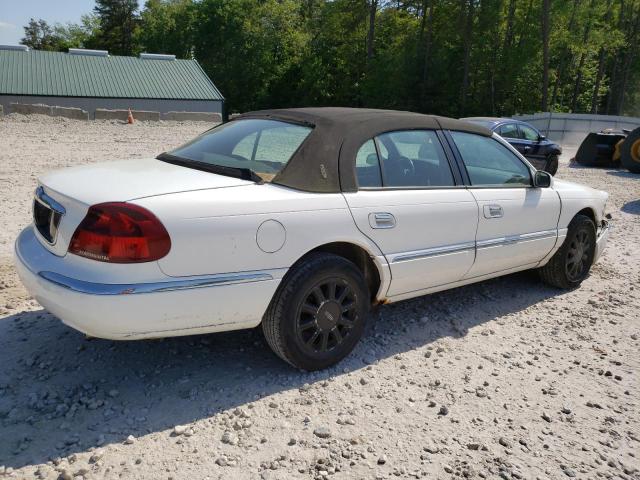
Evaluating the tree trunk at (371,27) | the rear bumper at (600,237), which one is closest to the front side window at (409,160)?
the rear bumper at (600,237)

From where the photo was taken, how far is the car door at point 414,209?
362 centimetres

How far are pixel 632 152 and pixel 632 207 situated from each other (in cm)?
617

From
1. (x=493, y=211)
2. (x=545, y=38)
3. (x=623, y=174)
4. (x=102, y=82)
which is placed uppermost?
(x=545, y=38)

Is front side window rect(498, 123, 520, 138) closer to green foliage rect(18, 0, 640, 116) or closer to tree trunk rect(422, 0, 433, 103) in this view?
green foliage rect(18, 0, 640, 116)

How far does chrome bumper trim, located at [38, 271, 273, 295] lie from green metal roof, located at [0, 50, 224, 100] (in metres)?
30.7

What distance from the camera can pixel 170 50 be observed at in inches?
2335

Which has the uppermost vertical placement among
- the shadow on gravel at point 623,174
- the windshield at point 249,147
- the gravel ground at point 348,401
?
the windshield at point 249,147

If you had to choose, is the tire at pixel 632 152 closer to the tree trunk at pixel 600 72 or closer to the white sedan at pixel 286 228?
the white sedan at pixel 286 228

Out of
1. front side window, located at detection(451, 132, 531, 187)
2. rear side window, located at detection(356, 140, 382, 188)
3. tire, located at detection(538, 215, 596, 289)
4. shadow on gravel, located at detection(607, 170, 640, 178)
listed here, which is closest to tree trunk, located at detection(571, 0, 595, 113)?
shadow on gravel, located at detection(607, 170, 640, 178)

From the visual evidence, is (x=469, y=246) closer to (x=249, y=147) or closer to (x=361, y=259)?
(x=361, y=259)

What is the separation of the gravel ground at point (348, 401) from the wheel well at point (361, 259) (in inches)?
18.9

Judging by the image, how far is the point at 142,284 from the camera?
281cm

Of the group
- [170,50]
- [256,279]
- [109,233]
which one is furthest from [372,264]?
[170,50]

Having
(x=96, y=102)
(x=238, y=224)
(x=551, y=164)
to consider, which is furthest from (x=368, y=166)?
(x=96, y=102)
